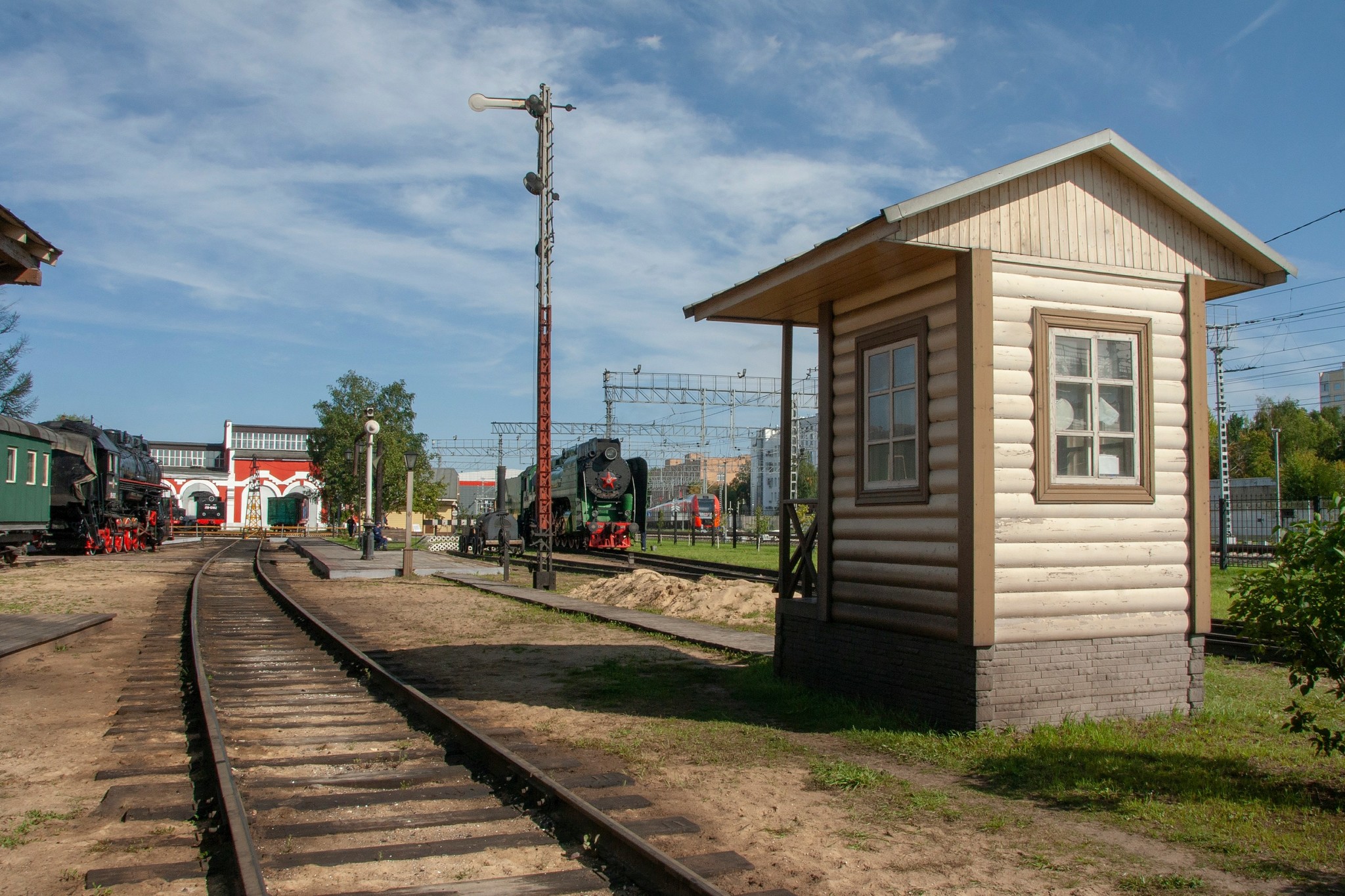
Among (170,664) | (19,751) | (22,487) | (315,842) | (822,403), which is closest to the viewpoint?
(315,842)

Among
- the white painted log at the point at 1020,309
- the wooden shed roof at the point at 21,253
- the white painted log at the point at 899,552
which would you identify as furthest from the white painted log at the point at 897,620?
the wooden shed roof at the point at 21,253

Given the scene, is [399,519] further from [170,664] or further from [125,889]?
[125,889]

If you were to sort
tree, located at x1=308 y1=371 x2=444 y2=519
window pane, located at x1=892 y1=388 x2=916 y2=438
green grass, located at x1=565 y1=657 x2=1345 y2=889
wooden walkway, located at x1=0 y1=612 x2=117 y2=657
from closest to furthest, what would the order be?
green grass, located at x1=565 y1=657 x2=1345 y2=889 → window pane, located at x1=892 y1=388 x2=916 y2=438 → wooden walkway, located at x1=0 y1=612 x2=117 y2=657 → tree, located at x1=308 y1=371 x2=444 y2=519

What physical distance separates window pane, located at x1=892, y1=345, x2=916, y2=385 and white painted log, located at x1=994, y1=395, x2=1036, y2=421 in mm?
872

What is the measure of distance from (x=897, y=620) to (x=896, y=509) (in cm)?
88

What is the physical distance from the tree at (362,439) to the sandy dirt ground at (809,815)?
5766cm

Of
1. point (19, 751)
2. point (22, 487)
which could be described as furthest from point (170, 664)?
point (22, 487)

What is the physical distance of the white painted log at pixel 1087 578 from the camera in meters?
7.23

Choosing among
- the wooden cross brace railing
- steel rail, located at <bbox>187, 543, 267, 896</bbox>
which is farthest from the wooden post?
steel rail, located at <bbox>187, 543, 267, 896</bbox>

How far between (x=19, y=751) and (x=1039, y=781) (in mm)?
6922

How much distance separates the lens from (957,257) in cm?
739

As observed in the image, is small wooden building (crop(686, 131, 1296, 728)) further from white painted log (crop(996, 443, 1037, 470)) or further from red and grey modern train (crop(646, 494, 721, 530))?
red and grey modern train (crop(646, 494, 721, 530))

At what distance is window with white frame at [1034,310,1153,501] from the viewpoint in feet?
24.3

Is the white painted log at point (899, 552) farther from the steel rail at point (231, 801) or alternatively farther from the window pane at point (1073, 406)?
the steel rail at point (231, 801)
